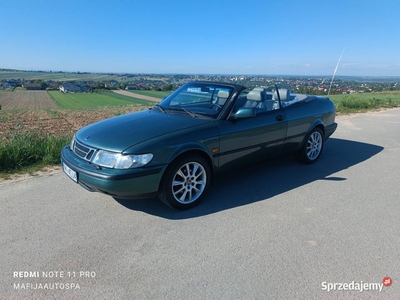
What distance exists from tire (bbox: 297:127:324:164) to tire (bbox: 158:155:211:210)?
2.31 m

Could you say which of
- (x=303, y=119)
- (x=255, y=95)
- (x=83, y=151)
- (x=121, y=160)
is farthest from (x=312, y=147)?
(x=83, y=151)

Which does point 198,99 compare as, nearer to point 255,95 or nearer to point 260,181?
point 255,95

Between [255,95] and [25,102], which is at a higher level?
[255,95]

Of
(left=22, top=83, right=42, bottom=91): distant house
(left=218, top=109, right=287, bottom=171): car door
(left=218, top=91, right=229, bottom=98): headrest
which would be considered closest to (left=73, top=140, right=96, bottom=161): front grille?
(left=218, top=109, right=287, bottom=171): car door

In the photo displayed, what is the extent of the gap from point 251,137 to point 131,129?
1676 millimetres

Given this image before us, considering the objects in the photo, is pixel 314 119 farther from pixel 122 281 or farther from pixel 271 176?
pixel 122 281

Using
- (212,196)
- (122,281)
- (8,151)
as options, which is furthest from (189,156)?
(8,151)

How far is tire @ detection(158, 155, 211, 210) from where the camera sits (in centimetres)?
340

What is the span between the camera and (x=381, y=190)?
434 cm

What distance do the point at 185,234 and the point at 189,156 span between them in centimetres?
92

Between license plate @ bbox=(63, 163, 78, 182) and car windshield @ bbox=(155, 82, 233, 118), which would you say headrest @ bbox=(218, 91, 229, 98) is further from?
license plate @ bbox=(63, 163, 78, 182)

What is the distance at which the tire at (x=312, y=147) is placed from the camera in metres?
5.32

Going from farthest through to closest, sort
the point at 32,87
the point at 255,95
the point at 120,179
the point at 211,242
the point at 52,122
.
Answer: the point at 32,87
the point at 52,122
the point at 255,95
the point at 120,179
the point at 211,242

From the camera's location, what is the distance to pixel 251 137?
4238 mm
